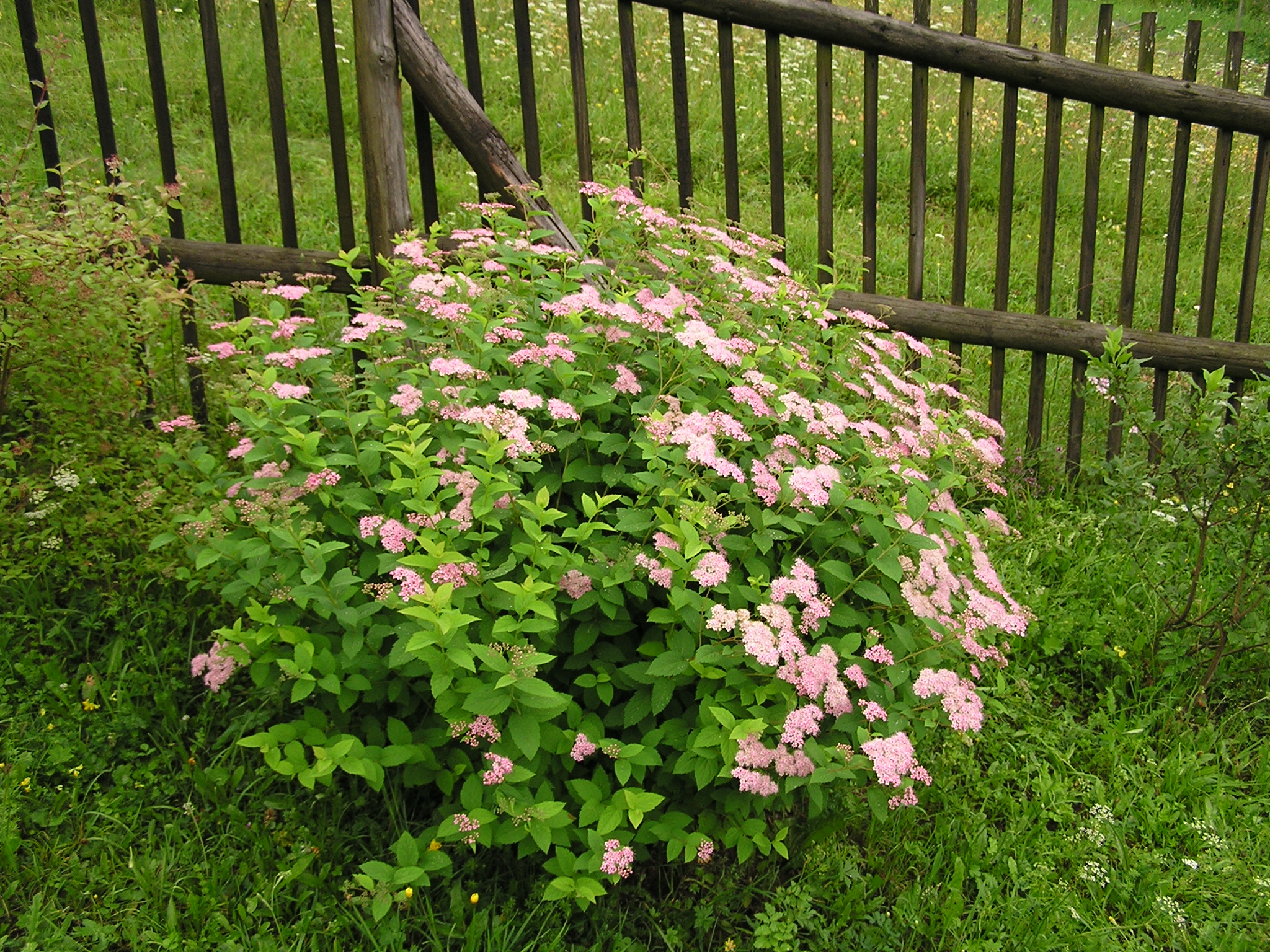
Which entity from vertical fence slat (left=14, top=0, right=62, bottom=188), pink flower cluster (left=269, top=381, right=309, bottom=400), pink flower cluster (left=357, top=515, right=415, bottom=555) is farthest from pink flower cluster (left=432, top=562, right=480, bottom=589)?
vertical fence slat (left=14, top=0, right=62, bottom=188)

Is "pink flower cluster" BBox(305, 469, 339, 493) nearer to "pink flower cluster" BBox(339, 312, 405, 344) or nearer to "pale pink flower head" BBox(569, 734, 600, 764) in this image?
"pink flower cluster" BBox(339, 312, 405, 344)

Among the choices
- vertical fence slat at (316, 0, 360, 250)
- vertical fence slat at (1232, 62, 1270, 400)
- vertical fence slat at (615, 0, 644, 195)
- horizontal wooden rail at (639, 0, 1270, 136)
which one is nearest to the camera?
vertical fence slat at (316, 0, 360, 250)

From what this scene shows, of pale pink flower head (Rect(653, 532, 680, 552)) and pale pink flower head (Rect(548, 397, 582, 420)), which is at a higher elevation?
pale pink flower head (Rect(548, 397, 582, 420))

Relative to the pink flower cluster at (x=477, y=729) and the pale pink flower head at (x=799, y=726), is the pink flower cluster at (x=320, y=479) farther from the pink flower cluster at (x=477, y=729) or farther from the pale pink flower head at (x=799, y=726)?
the pale pink flower head at (x=799, y=726)

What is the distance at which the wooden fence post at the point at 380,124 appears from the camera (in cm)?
361

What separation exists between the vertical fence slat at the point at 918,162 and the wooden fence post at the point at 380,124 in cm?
221

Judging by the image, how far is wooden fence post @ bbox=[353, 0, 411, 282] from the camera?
11.9ft

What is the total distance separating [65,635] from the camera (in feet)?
10.1

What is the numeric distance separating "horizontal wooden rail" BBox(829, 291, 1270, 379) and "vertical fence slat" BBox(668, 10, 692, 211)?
2.92 feet

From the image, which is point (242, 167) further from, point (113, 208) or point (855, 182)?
point (855, 182)

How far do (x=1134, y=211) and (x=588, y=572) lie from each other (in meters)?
3.72

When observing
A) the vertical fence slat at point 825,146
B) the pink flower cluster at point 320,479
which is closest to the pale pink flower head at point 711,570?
the pink flower cluster at point 320,479

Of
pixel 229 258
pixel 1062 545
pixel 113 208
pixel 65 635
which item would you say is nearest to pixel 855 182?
pixel 1062 545

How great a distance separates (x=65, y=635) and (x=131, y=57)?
5.61m
